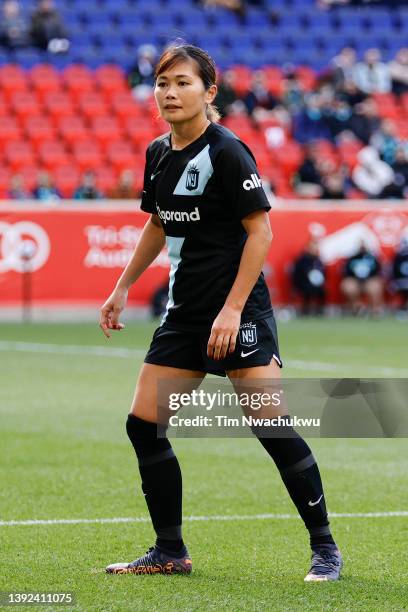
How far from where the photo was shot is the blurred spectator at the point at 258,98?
1106 inches

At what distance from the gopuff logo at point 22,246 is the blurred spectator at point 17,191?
2.64 feet

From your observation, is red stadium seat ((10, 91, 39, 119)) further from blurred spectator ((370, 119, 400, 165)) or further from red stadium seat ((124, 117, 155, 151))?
blurred spectator ((370, 119, 400, 165))

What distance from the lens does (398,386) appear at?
7637 mm

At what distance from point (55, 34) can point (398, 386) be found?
2182 centimetres

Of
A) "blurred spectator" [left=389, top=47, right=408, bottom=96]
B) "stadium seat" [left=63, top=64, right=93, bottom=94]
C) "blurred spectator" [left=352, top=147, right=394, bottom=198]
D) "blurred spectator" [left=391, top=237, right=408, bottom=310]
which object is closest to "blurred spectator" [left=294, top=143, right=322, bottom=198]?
"blurred spectator" [left=352, top=147, right=394, bottom=198]

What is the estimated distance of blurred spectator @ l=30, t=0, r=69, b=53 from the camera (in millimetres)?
27672

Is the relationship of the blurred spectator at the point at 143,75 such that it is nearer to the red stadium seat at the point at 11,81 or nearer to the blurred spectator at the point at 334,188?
the red stadium seat at the point at 11,81

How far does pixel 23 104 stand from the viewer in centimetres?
2669

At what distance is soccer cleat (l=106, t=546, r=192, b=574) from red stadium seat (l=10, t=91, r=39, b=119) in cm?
2183

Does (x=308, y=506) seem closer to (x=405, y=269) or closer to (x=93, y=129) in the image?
(x=405, y=269)

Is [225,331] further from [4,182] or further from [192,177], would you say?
[4,182]

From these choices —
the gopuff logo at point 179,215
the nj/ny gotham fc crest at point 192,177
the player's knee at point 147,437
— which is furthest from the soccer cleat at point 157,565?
the nj/ny gotham fc crest at point 192,177

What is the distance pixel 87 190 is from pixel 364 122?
7.43 meters

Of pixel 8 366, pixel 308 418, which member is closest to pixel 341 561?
pixel 308 418
